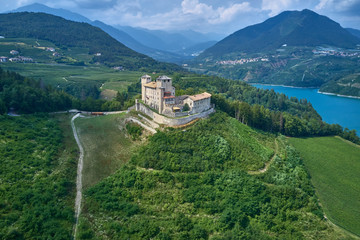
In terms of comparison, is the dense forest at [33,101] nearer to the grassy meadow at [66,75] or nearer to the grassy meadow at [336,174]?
the grassy meadow at [66,75]

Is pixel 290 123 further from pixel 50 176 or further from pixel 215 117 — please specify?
pixel 50 176

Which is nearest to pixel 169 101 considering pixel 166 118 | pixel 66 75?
pixel 166 118

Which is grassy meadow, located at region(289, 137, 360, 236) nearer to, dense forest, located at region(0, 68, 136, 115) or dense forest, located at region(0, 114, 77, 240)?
dense forest, located at region(0, 114, 77, 240)

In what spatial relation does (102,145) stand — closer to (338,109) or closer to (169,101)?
(169,101)

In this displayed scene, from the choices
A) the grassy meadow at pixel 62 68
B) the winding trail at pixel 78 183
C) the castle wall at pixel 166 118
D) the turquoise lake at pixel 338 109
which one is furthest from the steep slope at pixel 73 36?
the winding trail at pixel 78 183

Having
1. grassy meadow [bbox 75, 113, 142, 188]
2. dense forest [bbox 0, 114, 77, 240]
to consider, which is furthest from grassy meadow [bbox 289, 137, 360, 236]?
dense forest [bbox 0, 114, 77, 240]

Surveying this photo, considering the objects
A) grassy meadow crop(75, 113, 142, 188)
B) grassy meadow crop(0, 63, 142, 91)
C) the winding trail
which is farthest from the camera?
grassy meadow crop(0, 63, 142, 91)
